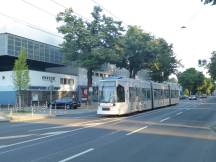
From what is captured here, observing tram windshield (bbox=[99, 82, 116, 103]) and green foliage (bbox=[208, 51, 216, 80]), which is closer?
tram windshield (bbox=[99, 82, 116, 103])

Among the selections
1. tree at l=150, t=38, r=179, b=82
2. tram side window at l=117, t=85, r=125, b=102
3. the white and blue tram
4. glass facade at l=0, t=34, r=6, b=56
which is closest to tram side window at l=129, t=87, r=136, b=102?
the white and blue tram

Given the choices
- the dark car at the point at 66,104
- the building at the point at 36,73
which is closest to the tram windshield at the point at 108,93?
the dark car at the point at 66,104

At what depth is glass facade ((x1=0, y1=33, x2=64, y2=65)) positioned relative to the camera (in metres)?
65.7

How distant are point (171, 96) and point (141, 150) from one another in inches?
1865

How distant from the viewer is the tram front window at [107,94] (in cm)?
3584

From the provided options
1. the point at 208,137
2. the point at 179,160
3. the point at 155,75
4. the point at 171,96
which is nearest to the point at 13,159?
the point at 179,160

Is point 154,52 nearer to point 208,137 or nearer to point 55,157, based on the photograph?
point 208,137

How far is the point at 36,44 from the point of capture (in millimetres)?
71812

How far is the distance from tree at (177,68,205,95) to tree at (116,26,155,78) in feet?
340

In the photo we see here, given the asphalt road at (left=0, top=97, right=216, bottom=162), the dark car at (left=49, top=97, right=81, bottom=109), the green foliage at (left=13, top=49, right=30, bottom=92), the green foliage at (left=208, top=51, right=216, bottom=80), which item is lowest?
the asphalt road at (left=0, top=97, right=216, bottom=162)

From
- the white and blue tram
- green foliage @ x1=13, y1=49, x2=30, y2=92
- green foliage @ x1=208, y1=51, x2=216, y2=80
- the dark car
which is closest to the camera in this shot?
the white and blue tram

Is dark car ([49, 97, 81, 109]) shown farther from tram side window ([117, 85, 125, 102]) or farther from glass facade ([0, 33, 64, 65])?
tram side window ([117, 85, 125, 102])

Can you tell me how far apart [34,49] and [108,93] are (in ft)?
124

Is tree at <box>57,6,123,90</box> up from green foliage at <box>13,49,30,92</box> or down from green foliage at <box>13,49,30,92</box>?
up
